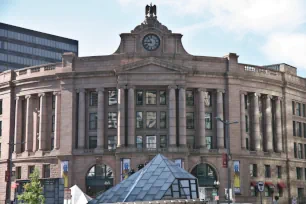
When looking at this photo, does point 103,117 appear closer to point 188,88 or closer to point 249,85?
point 188,88

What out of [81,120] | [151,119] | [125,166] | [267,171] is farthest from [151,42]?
[267,171]

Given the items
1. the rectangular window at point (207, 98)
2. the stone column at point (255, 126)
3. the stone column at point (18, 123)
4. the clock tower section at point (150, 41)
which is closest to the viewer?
the clock tower section at point (150, 41)

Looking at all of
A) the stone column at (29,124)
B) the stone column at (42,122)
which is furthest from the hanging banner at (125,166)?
the stone column at (29,124)

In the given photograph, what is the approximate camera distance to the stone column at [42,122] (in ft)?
312

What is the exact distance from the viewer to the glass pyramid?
54.4 m

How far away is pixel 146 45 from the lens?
304 ft

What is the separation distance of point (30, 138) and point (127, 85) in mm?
19053

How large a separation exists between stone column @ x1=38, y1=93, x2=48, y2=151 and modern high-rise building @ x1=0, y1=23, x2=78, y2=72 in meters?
54.5

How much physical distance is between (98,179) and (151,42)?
71.7 feet

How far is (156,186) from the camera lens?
5556 centimetres

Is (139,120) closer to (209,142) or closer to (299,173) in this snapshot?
(209,142)

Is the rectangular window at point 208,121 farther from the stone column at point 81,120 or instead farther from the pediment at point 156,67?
the stone column at point 81,120

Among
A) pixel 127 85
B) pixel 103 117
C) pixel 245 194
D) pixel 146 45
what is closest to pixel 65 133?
pixel 103 117

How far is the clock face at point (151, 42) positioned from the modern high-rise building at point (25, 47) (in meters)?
64.2
